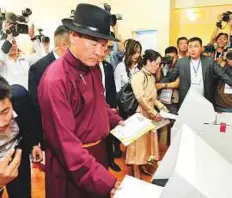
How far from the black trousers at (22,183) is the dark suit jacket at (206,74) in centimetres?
202

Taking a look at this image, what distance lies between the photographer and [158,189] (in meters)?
1.03

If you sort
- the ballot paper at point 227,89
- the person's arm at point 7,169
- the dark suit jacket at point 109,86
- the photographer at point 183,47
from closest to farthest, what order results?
the person's arm at point 7,169 → the dark suit jacket at point 109,86 → the ballot paper at point 227,89 → the photographer at point 183,47

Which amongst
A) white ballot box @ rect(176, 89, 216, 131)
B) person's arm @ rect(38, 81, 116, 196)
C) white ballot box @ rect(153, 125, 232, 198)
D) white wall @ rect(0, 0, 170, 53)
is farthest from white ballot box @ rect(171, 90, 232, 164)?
white wall @ rect(0, 0, 170, 53)

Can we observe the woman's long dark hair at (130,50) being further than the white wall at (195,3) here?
No

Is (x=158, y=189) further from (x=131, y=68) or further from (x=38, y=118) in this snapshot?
(x=131, y=68)

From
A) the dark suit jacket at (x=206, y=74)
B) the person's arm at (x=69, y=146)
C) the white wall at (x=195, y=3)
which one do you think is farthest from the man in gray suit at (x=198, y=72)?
the white wall at (x=195, y=3)

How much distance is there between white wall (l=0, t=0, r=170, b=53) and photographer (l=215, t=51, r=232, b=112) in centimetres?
185

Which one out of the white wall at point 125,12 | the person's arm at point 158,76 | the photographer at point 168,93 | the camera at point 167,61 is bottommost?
the photographer at point 168,93

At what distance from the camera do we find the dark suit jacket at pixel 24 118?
1.45 m

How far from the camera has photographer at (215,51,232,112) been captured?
9.82 feet

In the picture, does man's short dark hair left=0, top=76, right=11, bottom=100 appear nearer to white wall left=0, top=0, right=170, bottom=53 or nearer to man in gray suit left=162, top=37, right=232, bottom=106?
man in gray suit left=162, top=37, right=232, bottom=106

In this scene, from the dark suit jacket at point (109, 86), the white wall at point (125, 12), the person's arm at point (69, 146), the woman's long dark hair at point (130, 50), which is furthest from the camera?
the white wall at point (125, 12)

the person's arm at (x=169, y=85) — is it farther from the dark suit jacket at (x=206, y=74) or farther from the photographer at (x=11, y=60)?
the photographer at (x=11, y=60)

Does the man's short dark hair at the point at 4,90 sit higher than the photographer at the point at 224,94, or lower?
higher
